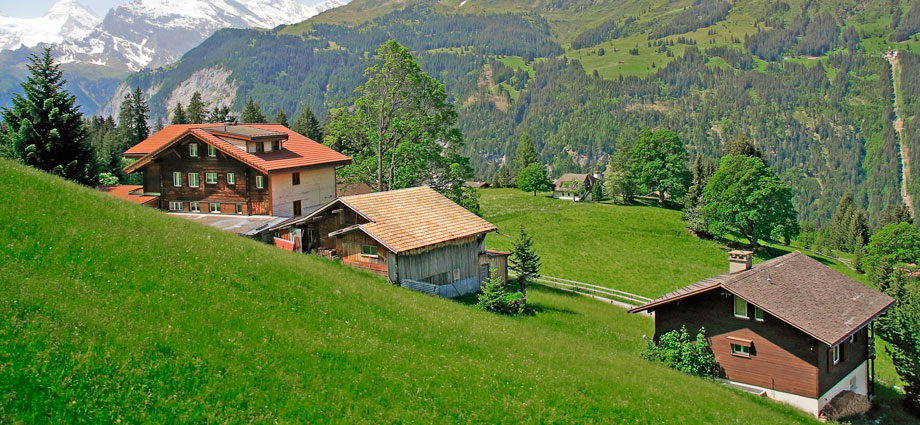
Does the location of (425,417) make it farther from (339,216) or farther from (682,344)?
(339,216)

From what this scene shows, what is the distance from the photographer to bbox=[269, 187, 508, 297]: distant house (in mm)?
36500

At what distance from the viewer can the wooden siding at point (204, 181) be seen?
48969 mm

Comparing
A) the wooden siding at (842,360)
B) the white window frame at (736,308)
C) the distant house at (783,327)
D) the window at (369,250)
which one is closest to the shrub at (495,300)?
the window at (369,250)

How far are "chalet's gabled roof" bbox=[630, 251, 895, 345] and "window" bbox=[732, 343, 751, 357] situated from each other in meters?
2.48

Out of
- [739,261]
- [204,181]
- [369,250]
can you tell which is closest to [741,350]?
[739,261]

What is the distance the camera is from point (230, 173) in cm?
4934

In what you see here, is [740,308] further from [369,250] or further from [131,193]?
[131,193]

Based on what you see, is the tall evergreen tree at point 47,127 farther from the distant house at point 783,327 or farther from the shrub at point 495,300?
the distant house at point 783,327

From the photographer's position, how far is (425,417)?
738 inches

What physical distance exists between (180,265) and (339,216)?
51.7 feet

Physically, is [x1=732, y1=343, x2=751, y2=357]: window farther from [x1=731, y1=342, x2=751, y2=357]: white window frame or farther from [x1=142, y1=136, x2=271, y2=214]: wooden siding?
[x1=142, y1=136, x2=271, y2=214]: wooden siding

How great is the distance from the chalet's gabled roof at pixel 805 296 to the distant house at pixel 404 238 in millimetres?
10351

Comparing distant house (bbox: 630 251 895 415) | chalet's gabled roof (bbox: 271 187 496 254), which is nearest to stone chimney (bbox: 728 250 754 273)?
distant house (bbox: 630 251 895 415)

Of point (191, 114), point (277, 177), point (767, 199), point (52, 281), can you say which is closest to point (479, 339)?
point (52, 281)
